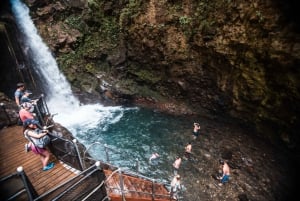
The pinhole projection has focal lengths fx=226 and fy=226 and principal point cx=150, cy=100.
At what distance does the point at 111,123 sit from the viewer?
18250 millimetres

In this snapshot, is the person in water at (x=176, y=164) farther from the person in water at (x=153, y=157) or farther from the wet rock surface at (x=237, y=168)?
the person in water at (x=153, y=157)

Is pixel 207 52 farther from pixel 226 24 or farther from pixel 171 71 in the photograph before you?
pixel 171 71

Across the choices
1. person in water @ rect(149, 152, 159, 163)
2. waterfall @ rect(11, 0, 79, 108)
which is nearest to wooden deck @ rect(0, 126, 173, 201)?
person in water @ rect(149, 152, 159, 163)

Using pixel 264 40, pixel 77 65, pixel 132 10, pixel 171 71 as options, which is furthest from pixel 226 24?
pixel 77 65

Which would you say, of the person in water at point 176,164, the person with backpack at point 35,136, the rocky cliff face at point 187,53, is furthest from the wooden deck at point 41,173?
the rocky cliff face at point 187,53

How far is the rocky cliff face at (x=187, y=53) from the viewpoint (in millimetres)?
12938

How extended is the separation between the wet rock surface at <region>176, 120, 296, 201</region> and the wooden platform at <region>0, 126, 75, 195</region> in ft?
24.2

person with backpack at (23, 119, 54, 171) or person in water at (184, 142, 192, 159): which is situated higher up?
person with backpack at (23, 119, 54, 171)

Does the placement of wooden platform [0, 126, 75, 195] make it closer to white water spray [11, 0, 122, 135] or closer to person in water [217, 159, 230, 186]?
person in water [217, 159, 230, 186]

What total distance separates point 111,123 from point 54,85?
682cm

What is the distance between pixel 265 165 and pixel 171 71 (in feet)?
32.0

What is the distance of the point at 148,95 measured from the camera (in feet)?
67.7

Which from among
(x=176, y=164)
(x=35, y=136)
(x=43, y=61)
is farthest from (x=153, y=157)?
(x=43, y=61)

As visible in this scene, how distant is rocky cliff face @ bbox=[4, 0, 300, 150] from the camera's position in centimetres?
1294
